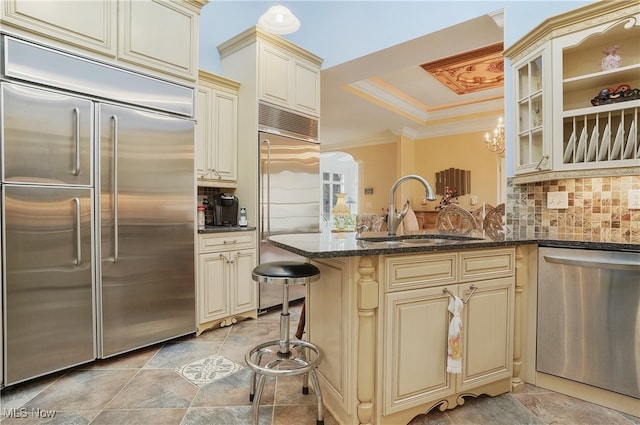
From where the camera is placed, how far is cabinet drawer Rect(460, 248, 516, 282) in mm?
1719

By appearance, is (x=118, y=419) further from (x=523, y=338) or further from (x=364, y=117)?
(x=364, y=117)

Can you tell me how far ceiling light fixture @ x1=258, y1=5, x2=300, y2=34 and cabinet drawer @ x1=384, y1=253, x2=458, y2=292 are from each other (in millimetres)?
2277

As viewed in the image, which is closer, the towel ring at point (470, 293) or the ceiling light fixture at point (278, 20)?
the towel ring at point (470, 293)

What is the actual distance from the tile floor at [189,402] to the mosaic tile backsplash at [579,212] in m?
1.00

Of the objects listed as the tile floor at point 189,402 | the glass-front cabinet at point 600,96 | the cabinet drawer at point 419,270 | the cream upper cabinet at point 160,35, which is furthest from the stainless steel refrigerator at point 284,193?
the glass-front cabinet at point 600,96

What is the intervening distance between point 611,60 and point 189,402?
3.25 metres

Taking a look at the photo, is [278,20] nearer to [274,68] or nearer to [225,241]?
[274,68]

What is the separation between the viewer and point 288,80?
140 inches

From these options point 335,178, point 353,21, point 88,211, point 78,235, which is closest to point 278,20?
point 353,21

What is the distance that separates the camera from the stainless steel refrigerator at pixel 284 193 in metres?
3.35

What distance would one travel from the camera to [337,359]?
1.62 meters

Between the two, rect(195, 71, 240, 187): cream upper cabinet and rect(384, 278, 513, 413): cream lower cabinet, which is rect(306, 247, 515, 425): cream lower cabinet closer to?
rect(384, 278, 513, 413): cream lower cabinet

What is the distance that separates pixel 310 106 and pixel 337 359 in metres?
2.92

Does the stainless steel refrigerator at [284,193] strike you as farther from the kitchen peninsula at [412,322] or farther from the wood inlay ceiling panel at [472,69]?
the wood inlay ceiling panel at [472,69]
